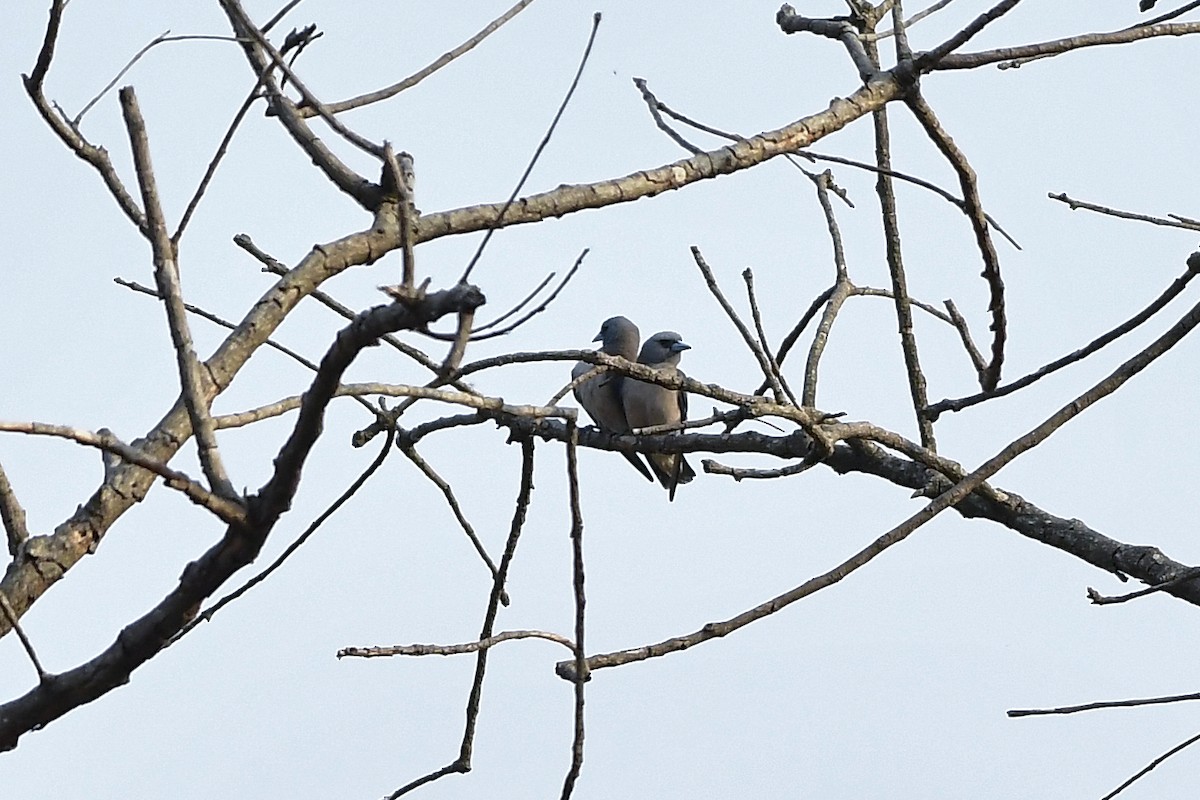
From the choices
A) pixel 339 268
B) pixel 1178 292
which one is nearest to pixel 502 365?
pixel 339 268

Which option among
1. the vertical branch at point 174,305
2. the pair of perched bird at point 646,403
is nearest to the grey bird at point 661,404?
the pair of perched bird at point 646,403

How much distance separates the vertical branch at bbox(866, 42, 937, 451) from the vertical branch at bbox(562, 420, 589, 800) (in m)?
1.70

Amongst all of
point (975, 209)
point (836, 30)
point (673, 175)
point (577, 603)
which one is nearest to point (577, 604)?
point (577, 603)

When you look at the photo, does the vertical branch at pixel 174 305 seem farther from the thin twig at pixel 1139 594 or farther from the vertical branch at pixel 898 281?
the vertical branch at pixel 898 281

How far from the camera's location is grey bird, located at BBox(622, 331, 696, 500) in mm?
8031

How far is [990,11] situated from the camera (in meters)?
2.53

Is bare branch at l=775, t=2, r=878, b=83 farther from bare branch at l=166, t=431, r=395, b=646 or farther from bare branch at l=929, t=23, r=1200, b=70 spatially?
bare branch at l=166, t=431, r=395, b=646

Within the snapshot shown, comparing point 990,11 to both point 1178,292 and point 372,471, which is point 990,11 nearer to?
point 1178,292

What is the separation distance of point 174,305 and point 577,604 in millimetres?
663

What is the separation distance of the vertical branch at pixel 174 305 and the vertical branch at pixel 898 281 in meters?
2.03

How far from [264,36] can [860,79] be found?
129cm

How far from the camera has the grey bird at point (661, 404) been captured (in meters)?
8.03

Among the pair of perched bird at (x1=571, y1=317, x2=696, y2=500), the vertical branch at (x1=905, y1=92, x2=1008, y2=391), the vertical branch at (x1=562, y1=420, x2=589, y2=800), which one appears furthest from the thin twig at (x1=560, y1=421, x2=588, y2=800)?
the pair of perched bird at (x1=571, y1=317, x2=696, y2=500)

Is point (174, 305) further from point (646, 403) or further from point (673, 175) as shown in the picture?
point (646, 403)
